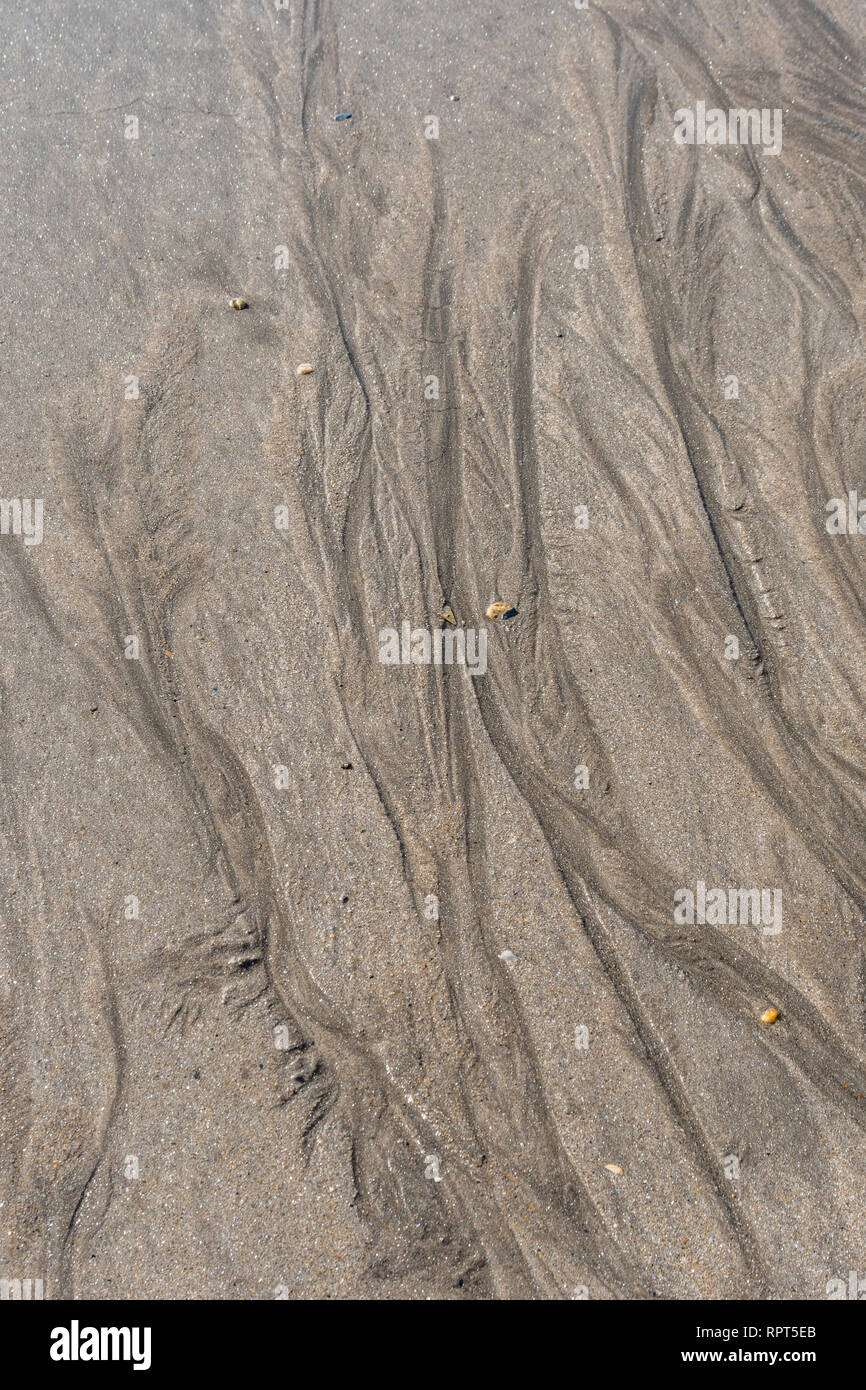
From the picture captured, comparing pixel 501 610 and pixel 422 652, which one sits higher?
pixel 501 610

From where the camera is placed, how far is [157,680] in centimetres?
549

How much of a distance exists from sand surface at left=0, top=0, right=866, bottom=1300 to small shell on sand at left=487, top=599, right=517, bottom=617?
0.32 ft

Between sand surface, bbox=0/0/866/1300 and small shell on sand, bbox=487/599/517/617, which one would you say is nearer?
sand surface, bbox=0/0/866/1300

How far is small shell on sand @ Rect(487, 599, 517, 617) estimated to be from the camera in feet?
18.0

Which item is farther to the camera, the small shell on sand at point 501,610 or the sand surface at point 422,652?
the small shell on sand at point 501,610

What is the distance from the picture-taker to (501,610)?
5.48 m

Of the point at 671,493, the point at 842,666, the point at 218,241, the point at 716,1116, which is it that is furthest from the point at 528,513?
the point at 716,1116

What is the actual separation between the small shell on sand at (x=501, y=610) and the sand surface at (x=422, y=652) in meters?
0.10

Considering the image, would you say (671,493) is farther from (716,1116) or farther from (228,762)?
(716,1116)

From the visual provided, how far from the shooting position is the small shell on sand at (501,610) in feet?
18.0

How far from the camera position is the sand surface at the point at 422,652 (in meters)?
4.75

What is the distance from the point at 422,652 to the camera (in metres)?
5.45

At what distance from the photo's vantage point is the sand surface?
4.75m

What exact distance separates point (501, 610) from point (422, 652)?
60 cm
